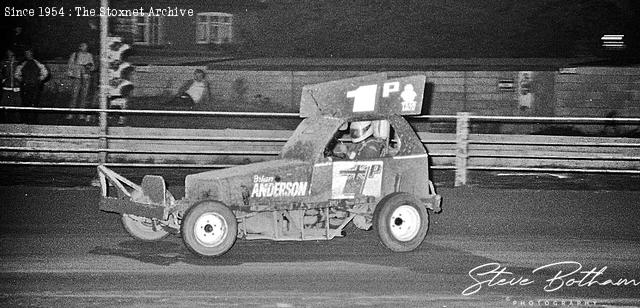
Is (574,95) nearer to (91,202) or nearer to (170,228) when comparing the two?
(91,202)

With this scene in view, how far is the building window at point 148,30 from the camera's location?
27.0 meters

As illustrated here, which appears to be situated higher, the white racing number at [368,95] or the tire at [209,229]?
the white racing number at [368,95]

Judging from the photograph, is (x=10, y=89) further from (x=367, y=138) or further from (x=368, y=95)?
(x=368, y=95)

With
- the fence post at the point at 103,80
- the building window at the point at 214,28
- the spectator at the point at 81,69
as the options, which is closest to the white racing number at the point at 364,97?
the fence post at the point at 103,80

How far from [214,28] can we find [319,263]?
773 inches

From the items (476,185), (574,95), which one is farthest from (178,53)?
(476,185)

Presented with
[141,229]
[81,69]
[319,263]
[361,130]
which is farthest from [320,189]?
[81,69]

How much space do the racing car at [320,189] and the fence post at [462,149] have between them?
4.65m

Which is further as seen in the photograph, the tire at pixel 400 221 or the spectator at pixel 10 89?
the spectator at pixel 10 89

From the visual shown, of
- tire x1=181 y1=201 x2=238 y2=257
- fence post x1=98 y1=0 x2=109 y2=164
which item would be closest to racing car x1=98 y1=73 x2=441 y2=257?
tire x1=181 y1=201 x2=238 y2=257

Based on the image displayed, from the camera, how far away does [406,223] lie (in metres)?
9.09
